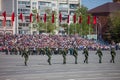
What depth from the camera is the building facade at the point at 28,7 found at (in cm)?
12481

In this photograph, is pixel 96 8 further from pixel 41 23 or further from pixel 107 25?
pixel 41 23

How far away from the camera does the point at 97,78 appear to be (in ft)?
83.5

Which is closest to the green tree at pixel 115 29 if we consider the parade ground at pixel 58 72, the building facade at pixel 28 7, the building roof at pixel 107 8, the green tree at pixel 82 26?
the green tree at pixel 82 26

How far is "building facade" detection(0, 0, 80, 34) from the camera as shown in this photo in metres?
125

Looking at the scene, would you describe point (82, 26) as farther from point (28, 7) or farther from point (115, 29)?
point (28, 7)

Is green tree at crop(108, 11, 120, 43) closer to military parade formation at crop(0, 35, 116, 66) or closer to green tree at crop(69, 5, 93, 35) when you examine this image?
green tree at crop(69, 5, 93, 35)

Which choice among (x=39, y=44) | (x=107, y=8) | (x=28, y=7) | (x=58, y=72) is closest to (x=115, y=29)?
(x=107, y=8)

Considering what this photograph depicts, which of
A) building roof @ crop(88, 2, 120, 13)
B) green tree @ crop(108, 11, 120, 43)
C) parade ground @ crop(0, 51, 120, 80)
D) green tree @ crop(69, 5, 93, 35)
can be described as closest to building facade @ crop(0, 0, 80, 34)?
building roof @ crop(88, 2, 120, 13)

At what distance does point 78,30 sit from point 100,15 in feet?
82.7

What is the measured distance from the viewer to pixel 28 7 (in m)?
134

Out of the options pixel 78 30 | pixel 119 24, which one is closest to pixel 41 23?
pixel 78 30

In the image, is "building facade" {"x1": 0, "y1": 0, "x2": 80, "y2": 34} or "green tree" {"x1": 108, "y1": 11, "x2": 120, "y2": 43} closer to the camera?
"green tree" {"x1": 108, "y1": 11, "x2": 120, "y2": 43}

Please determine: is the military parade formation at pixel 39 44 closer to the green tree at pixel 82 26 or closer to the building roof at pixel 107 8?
A: the green tree at pixel 82 26

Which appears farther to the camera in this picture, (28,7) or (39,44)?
(28,7)
